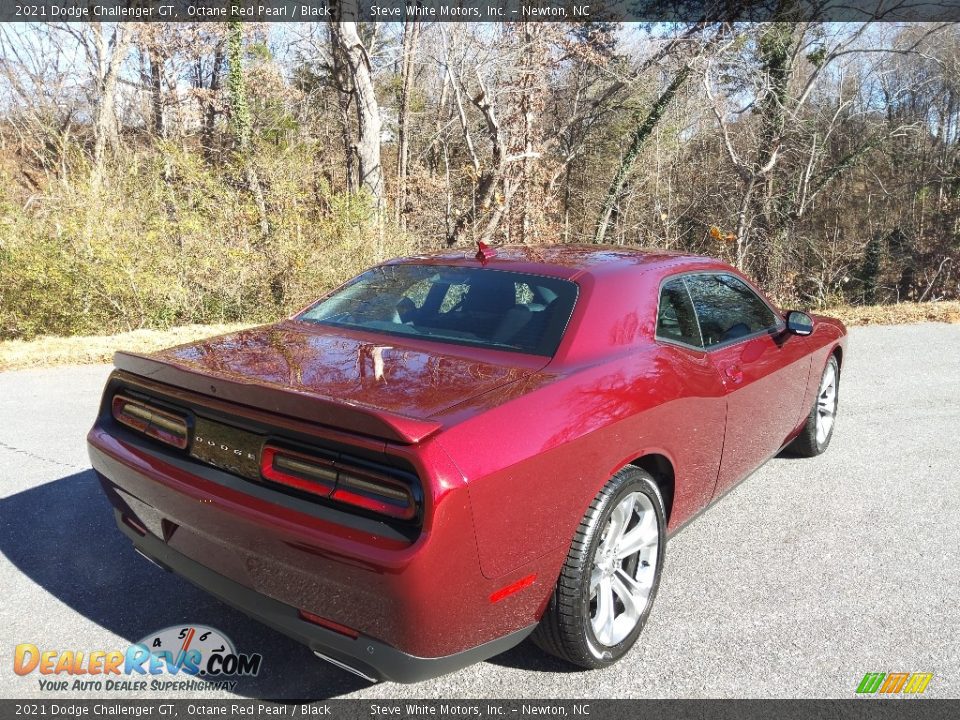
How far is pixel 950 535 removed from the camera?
3.59 meters

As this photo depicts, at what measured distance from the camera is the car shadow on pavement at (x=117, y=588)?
242cm

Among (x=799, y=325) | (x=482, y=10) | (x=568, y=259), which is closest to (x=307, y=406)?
(x=568, y=259)

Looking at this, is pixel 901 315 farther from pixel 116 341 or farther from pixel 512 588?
pixel 116 341

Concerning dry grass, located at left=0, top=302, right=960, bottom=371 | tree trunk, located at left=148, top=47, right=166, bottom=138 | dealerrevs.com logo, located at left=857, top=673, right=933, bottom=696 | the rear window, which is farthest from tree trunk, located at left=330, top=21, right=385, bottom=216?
dealerrevs.com logo, located at left=857, top=673, right=933, bottom=696

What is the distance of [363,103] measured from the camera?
14.7m

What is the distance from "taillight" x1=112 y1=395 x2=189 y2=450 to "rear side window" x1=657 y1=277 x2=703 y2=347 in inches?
76.8

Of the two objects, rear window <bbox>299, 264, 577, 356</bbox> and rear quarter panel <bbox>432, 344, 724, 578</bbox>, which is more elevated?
rear window <bbox>299, 264, 577, 356</bbox>

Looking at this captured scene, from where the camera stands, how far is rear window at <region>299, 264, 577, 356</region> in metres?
2.83

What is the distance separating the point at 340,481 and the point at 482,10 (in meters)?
15.1

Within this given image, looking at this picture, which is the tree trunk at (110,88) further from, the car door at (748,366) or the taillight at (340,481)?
the taillight at (340,481)

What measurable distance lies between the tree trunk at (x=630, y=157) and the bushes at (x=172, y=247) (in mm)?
11433

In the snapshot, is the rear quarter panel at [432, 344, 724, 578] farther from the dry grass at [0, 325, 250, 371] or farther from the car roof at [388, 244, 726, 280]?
the dry grass at [0, 325, 250, 371]

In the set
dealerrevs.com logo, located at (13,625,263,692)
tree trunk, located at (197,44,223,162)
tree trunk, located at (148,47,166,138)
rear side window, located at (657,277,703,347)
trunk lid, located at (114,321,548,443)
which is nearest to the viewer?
trunk lid, located at (114,321,548,443)

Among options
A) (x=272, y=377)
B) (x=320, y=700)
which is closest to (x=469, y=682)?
(x=320, y=700)
